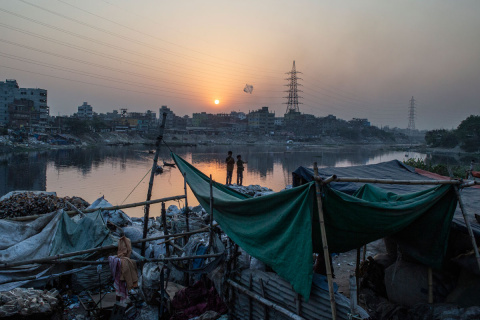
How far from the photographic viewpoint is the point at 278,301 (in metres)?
3.59

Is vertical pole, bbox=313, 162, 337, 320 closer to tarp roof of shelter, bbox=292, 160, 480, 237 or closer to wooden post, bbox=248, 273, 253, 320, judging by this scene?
wooden post, bbox=248, 273, 253, 320

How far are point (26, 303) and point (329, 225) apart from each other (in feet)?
11.2

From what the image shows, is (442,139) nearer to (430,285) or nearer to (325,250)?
(430,285)

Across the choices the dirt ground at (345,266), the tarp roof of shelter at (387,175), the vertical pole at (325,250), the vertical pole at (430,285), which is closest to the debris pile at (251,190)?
the tarp roof of shelter at (387,175)

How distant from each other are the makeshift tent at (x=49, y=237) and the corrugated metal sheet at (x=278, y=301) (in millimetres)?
2701

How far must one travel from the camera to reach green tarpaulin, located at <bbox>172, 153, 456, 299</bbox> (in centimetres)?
314

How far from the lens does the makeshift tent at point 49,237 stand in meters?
5.18

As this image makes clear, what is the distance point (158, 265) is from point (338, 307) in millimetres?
2522

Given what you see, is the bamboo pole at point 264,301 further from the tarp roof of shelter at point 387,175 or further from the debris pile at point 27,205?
the debris pile at point 27,205

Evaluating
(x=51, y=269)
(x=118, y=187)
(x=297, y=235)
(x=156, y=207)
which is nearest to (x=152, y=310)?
(x=51, y=269)

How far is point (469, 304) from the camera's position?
11.0 feet

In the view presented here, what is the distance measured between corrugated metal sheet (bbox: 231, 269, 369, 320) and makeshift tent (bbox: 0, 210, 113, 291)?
270 cm

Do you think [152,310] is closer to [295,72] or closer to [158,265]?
[158,265]

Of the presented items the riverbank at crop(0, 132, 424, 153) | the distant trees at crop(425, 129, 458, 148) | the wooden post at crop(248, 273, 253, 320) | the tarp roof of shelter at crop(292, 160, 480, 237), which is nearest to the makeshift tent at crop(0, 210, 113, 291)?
the wooden post at crop(248, 273, 253, 320)
